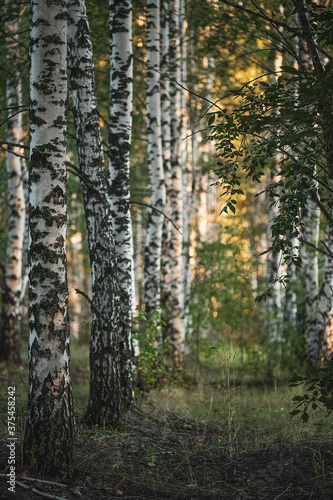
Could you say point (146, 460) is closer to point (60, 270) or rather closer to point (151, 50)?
point (60, 270)

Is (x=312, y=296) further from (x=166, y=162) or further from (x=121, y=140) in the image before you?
(x=121, y=140)

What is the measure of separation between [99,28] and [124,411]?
8319mm

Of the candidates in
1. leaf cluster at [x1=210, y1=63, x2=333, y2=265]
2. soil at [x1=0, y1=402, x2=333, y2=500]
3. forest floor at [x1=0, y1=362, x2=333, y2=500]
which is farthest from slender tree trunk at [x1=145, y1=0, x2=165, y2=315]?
leaf cluster at [x1=210, y1=63, x2=333, y2=265]

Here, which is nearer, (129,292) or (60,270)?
(60,270)

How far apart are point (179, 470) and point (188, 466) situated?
0.42 ft

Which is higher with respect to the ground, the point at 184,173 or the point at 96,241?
the point at 184,173

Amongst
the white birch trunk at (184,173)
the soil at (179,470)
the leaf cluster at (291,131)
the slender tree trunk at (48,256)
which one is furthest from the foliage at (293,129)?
the white birch trunk at (184,173)

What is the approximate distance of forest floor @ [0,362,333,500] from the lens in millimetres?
3572

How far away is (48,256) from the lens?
12.1 feet

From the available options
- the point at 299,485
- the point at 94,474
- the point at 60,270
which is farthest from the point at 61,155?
the point at 299,485

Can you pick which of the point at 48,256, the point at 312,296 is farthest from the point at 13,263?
the point at 48,256

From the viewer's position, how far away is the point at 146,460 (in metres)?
4.38

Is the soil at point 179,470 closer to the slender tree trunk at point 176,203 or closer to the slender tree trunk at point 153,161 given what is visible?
the slender tree trunk at point 153,161

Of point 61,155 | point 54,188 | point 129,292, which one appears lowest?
Result: point 129,292
